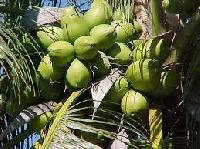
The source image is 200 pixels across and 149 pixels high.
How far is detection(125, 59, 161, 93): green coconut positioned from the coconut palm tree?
7cm

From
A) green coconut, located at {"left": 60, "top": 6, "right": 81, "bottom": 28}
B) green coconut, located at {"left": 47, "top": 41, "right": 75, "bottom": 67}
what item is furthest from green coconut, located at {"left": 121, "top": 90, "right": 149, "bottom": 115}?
green coconut, located at {"left": 60, "top": 6, "right": 81, "bottom": 28}

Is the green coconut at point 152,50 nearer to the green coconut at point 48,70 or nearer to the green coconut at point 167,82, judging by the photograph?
the green coconut at point 167,82

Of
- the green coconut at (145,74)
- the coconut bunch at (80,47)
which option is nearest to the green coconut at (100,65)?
the coconut bunch at (80,47)

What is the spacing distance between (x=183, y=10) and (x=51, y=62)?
1.83ft

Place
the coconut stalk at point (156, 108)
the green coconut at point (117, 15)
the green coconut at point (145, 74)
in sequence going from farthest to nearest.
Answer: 1. the green coconut at point (117, 15)
2. the green coconut at point (145, 74)
3. the coconut stalk at point (156, 108)

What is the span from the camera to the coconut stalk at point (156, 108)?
2.39 meters

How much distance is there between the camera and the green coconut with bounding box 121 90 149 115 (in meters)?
2.49

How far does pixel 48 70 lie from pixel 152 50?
42 cm

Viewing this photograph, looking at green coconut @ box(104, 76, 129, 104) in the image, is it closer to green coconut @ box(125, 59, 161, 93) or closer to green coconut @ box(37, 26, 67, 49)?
green coconut @ box(125, 59, 161, 93)

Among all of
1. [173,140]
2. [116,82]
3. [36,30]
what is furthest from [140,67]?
[36,30]

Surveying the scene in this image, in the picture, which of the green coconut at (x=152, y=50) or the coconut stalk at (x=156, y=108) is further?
the green coconut at (x=152, y=50)

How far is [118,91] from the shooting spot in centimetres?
A: 256

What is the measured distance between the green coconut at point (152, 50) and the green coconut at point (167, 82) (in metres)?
0.07

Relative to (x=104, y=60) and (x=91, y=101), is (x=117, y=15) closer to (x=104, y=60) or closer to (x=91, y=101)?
(x=104, y=60)
